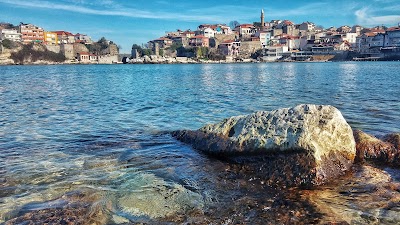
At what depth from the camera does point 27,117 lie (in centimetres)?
1551

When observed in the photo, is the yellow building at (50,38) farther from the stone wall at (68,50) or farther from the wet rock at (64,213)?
the wet rock at (64,213)

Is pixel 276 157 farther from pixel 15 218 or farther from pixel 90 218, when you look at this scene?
pixel 15 218

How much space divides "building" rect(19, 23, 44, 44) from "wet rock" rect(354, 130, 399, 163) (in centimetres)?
17163

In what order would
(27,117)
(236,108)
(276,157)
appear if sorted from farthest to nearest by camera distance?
(236,108)
(27,117)
(276,157)

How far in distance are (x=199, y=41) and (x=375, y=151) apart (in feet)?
539

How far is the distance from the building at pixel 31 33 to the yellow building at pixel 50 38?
189cm

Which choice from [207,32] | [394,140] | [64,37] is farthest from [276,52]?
[394,140]

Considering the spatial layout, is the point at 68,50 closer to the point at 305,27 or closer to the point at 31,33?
the point at 31,33

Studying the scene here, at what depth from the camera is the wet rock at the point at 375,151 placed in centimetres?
788

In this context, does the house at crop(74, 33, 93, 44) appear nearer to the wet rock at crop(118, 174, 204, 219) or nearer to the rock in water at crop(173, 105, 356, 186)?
the rock in water at crop(173, 105, 356, 186)

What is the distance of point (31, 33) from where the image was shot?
160m

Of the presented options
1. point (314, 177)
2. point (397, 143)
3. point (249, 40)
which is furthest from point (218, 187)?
point (249, 40)

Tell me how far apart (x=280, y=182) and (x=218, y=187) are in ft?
4.16

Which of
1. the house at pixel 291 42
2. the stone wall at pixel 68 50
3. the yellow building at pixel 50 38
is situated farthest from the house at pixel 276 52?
the yellow building at pixel 50 38
